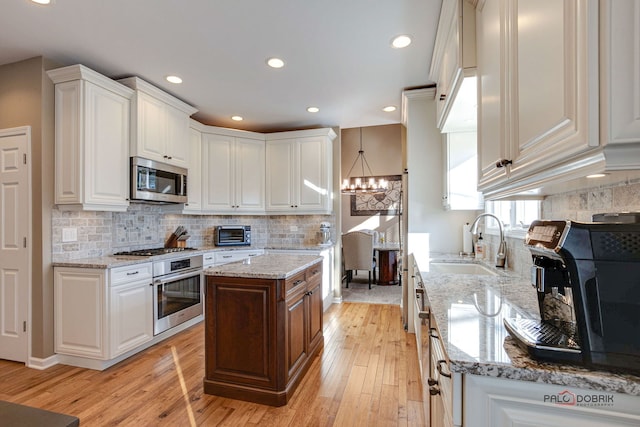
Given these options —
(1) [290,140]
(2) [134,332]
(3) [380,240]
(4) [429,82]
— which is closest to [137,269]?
(2) [134,332]

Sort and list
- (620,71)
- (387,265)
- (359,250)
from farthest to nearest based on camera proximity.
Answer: (387,265) < (359,250) < (620,71)

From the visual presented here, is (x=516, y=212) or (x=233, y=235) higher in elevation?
(x=516, y=212)

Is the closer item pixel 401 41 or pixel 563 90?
pixel 563 90

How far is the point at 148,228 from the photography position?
138 inches

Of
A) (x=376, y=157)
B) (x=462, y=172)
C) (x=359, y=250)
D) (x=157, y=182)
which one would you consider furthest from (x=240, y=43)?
(x=376, y=157)

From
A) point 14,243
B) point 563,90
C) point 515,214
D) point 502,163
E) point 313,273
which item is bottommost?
point 313,273

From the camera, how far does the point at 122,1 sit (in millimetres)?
1907

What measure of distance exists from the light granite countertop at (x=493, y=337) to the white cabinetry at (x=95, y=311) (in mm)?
2511

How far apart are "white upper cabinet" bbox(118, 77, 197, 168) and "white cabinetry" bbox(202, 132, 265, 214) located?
0.51 m

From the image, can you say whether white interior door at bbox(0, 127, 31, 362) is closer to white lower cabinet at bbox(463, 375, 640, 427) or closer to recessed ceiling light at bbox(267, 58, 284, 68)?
recessed ceiling light at bbox(267, 58, 284, 68)

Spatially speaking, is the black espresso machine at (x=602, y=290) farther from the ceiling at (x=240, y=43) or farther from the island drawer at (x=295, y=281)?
the ceiling at (x=240, y=43)

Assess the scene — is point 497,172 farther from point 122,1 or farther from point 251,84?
point 251,84

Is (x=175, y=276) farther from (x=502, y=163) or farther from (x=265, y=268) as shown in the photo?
(x=502, y=163)

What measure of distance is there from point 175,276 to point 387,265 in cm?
379
